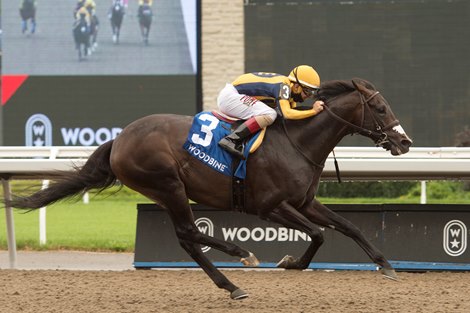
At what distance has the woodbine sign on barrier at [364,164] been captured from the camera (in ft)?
27.0

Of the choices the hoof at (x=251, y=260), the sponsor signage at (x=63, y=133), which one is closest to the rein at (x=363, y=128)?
the hoof at (x=251, y=260)

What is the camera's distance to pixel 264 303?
6.74 meters

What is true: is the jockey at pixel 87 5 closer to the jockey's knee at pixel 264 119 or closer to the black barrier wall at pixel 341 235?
the black barrier wall at pixel 341 235

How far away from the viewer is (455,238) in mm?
8930

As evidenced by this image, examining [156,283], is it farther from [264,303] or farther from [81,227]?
[81,227]

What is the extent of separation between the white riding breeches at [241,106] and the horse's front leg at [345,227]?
0.71 metres

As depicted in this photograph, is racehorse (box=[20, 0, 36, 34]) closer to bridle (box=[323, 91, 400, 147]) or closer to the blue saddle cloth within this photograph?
the blue saddle cloth

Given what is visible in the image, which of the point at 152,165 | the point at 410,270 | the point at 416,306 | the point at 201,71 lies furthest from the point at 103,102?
the point at 416,306

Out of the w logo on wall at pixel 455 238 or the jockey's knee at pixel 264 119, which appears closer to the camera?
the jockey's knee at pixel 264 119

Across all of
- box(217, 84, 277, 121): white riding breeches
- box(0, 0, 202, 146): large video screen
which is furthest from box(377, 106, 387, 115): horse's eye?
box(0, 0, 202, 146): large video screen

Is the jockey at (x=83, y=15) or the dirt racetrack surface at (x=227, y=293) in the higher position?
the jockey at (x=83, y=15)

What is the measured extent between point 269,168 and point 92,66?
362 inches

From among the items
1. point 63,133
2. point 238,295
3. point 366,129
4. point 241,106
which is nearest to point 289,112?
point 241,106

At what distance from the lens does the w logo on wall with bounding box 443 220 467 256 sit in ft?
29.2
